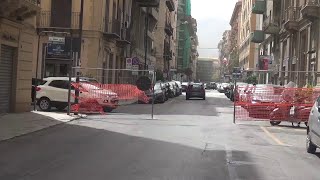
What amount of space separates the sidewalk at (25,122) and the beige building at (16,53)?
883 mm

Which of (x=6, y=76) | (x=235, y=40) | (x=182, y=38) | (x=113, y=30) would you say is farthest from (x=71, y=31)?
(x=235, y=40)

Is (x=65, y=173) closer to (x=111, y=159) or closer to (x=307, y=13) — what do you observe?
(x=111, y=159)

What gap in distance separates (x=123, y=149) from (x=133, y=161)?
1.85 meters

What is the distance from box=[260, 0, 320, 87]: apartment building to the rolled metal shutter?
11973 mm

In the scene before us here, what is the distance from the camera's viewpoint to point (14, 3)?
19891mm

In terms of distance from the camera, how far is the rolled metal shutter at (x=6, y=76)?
21188 millimetres

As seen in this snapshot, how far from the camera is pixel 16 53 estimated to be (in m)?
22.2

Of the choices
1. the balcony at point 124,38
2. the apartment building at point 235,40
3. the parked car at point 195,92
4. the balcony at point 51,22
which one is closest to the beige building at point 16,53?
the balcony at point 51,22

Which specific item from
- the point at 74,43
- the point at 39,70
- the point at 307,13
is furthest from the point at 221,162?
the point at 39,70

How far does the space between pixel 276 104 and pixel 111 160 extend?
11921 millimetres

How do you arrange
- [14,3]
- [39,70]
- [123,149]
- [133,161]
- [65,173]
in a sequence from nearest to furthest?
[65,173]
[133,161]
[123,149]
[14,3]
[39,70]

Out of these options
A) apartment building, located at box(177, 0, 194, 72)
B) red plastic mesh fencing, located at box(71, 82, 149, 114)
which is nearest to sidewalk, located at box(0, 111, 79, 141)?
red plastic mesh fencing, located at box(71, 82, 149, 114)

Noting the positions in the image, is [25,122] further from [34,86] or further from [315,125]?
[315,125]

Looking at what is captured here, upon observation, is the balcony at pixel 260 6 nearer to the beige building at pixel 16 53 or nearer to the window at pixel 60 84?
the window at pixel 60 84
